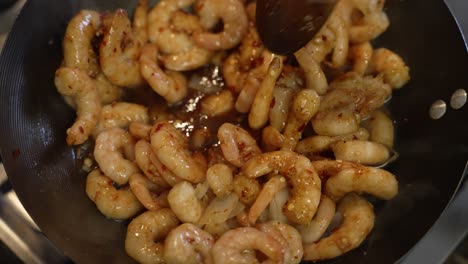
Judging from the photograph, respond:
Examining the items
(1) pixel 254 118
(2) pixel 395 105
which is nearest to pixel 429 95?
(2) pixel 395 105

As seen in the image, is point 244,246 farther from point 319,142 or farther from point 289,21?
point 289,21

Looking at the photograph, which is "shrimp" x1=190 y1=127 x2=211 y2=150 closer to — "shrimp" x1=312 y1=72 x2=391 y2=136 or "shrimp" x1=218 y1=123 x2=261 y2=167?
"shrimp" x1=218 y1=123 x2=261 y2=167

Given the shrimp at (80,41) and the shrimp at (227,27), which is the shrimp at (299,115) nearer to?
the shrimp at (227,27)

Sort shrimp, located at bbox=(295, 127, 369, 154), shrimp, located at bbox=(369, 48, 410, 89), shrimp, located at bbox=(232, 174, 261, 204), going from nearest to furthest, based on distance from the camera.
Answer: shrimp, located at bbox=(232, 174, 261, 204) < shrimp, located at bbox=(295, 127, 369, 154) < shrimp, located at bbox=(369, 48, 410, 89)

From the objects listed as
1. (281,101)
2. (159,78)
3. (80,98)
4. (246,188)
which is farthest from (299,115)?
(80,98)

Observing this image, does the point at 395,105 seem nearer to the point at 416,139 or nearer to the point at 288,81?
the point at 416,139

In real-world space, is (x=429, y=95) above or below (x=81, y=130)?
below

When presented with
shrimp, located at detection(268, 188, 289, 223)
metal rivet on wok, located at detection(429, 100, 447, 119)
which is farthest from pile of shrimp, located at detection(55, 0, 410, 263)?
metal rivet on wok, located at detection(429, 100, 447, 119)
